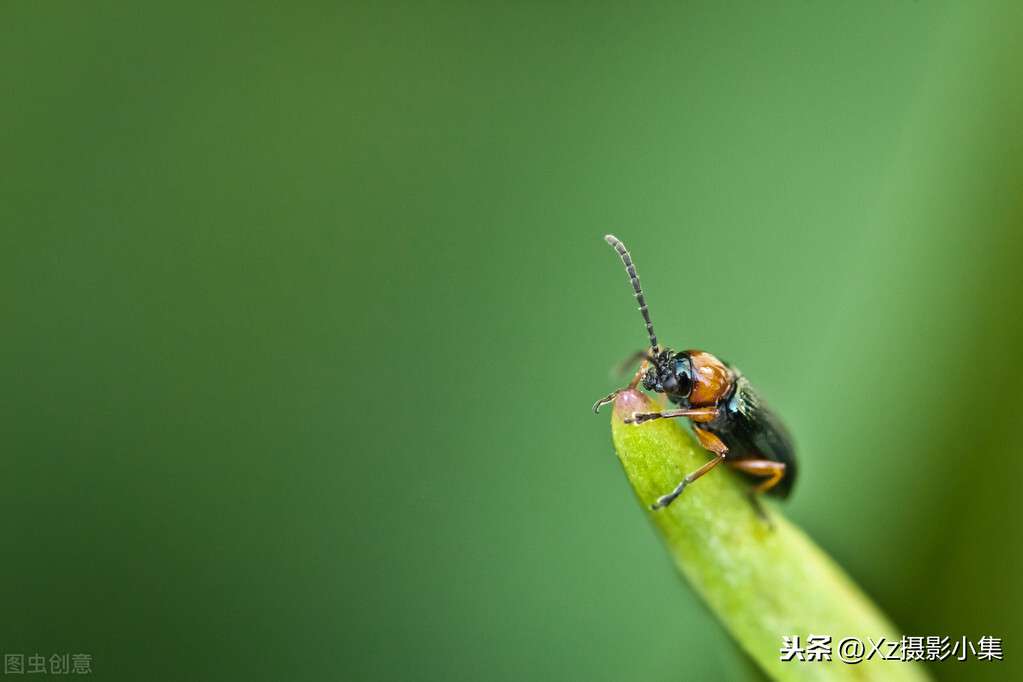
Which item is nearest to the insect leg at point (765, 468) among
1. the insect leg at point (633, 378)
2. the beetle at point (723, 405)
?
the beetle at point (723, 405)

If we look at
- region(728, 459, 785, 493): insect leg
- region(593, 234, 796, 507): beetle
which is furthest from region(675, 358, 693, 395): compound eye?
region(728, 459, 785, 493): insect leg

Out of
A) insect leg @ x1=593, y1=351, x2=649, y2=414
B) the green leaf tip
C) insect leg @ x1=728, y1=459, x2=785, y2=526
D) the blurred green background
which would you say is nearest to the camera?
the green leaf tip

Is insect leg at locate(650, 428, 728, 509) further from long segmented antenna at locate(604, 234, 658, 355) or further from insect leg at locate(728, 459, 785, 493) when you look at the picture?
long segmented antenna at locate(604, 234, 658, 355)

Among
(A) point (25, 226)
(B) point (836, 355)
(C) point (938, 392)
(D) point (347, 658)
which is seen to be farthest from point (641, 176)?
(A) point (25, 226)

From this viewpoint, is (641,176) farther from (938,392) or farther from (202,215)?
(202,215)

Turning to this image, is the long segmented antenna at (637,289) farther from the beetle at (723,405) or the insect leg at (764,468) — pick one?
the insect leg at (764,468)
